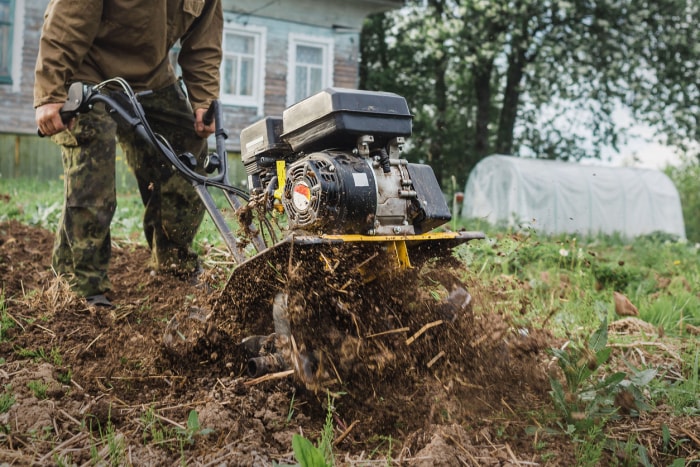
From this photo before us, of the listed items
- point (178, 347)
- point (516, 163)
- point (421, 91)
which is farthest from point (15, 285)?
point (421, 91)

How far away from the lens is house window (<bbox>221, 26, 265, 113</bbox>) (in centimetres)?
1296

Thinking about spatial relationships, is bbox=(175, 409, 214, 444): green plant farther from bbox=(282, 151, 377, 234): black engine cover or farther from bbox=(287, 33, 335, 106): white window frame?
bbox=(287, 33, 335, 106): white window frame

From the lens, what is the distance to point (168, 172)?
3.92m

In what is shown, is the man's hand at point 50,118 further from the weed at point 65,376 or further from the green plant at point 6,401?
the green plant at point 6,401

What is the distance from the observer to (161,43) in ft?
11.9

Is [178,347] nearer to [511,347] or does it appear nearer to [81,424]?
[81,424]

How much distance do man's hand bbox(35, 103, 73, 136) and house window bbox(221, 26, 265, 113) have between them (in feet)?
32.4

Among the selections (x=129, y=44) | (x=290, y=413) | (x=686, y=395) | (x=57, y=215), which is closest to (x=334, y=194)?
(x=290, y=413)

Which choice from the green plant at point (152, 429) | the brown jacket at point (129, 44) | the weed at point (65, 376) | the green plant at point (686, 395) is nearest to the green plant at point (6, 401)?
the weed at point (65, 376)

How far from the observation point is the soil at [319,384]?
2.09 metres

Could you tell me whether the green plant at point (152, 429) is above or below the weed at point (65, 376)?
above

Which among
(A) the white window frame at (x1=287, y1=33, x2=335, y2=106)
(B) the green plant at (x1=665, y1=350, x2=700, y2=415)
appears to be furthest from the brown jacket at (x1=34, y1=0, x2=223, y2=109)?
(A) the white window frame at (x1=287, y1=33, x2=335, y2=106)

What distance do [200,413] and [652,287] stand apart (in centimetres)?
369

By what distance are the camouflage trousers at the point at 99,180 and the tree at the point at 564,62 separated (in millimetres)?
11013
